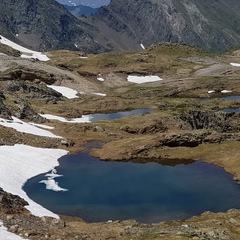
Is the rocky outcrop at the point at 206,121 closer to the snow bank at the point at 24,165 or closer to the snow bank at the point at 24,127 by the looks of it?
the snow bank at the point at 24,127

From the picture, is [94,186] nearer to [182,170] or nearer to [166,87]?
[182,170]

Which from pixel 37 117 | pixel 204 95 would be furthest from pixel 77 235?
pixel 204 95

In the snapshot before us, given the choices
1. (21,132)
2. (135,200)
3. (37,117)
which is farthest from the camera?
(37,117)

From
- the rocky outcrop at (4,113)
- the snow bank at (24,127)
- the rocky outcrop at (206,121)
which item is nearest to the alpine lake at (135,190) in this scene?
the snow bank at (24,127)

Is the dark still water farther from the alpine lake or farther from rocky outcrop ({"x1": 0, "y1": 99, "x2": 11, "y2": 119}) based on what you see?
rocky outcrop ({"x1": 0, "y1": 99, "x2": 11, "y2": 119})

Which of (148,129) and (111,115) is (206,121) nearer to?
(148,129)

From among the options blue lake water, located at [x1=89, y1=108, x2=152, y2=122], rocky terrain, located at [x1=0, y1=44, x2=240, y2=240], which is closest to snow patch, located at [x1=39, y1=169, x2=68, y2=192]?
rocky terrain, located at [x1=0, y1=44, x2=240, y2=240]

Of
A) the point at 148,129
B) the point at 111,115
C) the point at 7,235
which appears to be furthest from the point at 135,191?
the point at 111,115
